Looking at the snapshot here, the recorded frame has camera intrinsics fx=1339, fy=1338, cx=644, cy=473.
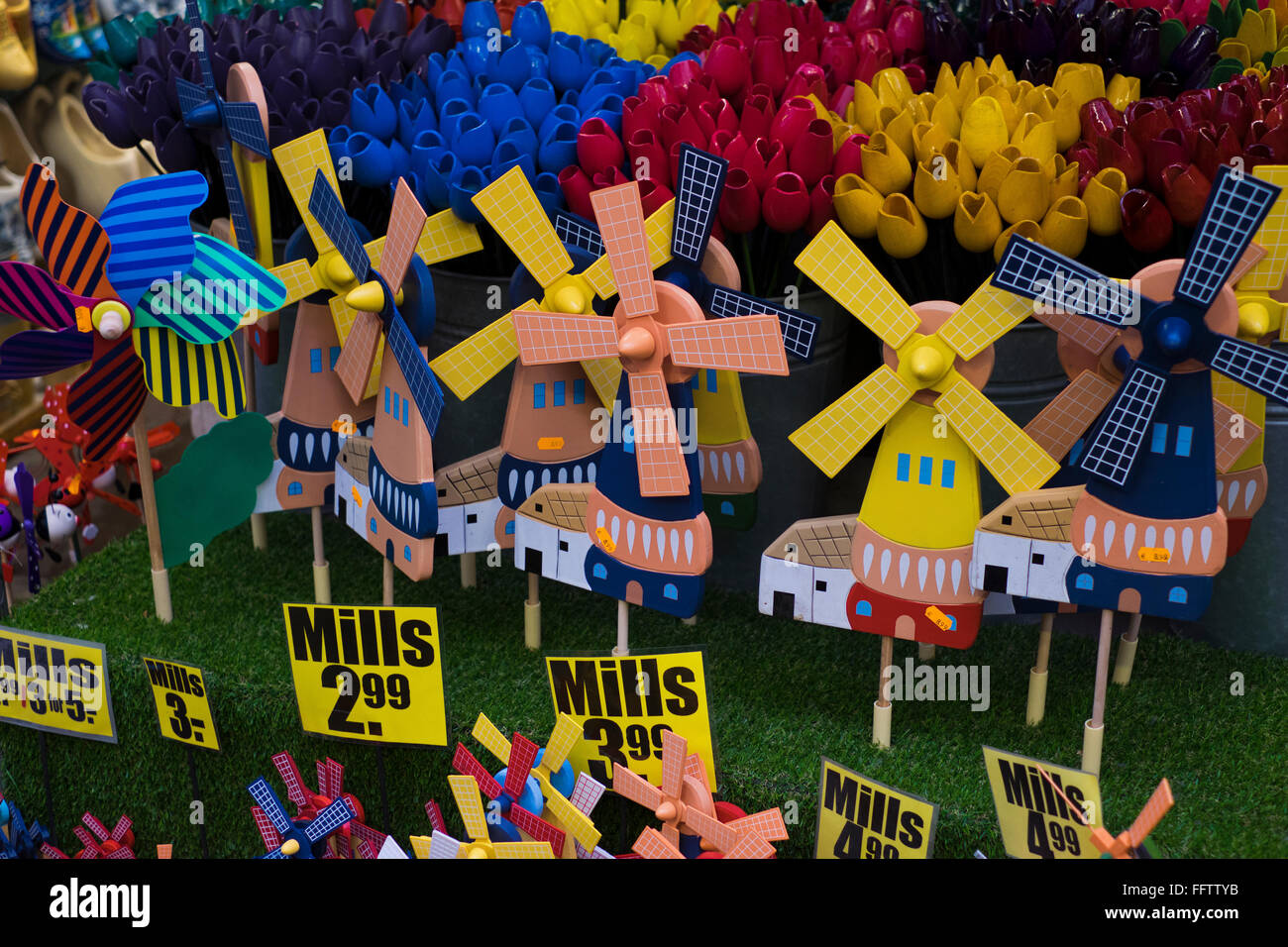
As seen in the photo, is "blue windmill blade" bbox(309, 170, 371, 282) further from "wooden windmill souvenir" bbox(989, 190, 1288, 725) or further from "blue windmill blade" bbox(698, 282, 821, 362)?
"wooden windmill souvenir" bbox(989, 190, 1288, 725)

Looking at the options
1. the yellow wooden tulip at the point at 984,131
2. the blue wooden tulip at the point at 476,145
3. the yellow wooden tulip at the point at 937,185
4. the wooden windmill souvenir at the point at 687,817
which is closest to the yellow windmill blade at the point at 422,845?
the wooden windmill souvenir at the point at 687,817

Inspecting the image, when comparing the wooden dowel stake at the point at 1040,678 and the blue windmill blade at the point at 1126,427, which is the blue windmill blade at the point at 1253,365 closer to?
the blue windmill blade at the point at 1126,427

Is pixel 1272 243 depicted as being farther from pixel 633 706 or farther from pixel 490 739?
pixel 490 739

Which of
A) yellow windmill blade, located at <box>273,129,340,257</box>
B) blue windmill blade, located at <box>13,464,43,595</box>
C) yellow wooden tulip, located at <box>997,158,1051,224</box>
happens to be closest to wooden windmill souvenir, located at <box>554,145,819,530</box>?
yellow wooden tulip, located at <box>997,158,1051,224</box>

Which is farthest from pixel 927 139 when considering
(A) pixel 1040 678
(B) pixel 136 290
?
(B) pixel 136 290

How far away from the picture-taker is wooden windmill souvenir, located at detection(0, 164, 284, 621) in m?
2.71

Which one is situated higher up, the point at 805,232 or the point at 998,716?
the point at 805,232

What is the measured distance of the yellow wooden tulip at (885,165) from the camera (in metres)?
2.64

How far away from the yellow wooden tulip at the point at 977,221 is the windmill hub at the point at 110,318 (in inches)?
66.5

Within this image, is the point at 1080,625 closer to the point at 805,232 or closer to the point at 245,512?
the point at 805,232

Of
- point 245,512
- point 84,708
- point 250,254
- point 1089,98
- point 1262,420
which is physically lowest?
point 84,708

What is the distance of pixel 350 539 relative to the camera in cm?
359

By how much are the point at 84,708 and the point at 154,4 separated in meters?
3.09
